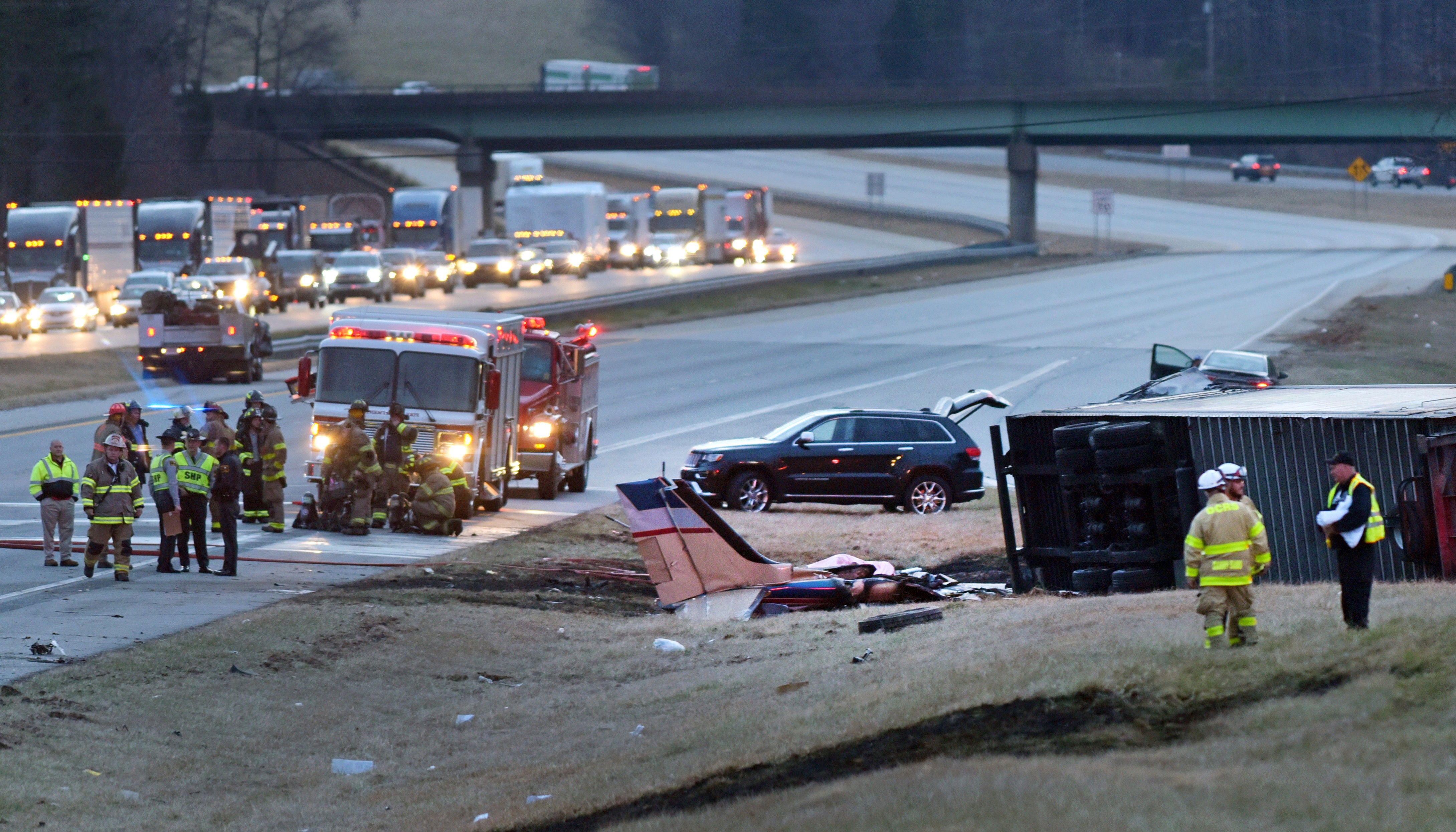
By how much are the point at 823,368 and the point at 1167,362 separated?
1234 centimetres

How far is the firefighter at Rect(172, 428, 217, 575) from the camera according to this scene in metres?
17.8

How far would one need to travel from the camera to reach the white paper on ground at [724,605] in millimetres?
17375

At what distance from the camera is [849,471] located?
25422 mm

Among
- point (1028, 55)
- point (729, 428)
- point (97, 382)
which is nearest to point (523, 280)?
point (97, 382)

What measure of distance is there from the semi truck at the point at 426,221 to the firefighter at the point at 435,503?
153ft

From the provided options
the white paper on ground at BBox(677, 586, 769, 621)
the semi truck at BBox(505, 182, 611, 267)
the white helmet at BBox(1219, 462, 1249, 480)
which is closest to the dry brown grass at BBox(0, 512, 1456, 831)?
the white paper on ground at BBox(677, 586, 769, 621)

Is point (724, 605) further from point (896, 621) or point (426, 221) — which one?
point (426, 221)

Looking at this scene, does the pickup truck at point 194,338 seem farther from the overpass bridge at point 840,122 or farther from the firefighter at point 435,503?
the overpass bridge at point 840,122

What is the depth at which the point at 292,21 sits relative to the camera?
113m

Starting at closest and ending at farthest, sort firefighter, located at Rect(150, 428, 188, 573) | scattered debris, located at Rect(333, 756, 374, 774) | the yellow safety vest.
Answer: the yellow safety vest < scattered debris, located at Rect(333, 756, 374, 774) < firefighter, located at Rect(150, 428, 188, 573)

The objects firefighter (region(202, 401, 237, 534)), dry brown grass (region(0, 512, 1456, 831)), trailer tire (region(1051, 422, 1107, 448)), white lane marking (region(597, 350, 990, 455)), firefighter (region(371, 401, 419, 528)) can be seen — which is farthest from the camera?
white lane marking (region(597, 350, 990, 455))

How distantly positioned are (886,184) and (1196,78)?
26306 mm

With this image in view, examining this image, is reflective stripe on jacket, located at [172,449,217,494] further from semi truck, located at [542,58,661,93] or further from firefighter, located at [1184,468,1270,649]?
semi truck, located at [542,58,661,93]

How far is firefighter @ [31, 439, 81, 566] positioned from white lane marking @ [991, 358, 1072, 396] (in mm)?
22323
